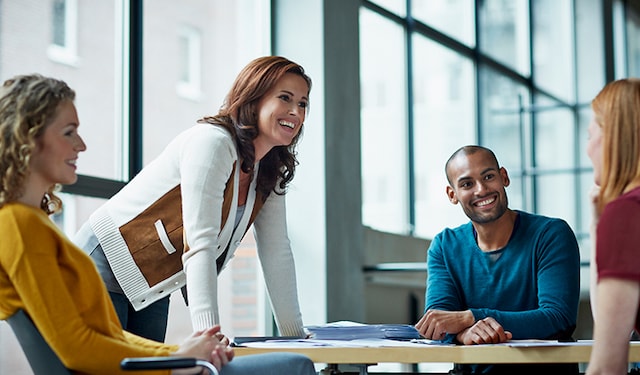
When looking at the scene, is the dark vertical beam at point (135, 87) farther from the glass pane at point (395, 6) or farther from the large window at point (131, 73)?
the glass pane at point (395, 6)

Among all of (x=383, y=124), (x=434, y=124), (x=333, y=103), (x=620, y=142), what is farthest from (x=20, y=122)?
(x=434, y=124)

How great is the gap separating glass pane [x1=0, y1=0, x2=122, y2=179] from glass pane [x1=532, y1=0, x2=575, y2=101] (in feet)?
19.4

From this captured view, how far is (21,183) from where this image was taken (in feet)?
5.57

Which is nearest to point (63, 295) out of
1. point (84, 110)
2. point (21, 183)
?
point (21, 183)

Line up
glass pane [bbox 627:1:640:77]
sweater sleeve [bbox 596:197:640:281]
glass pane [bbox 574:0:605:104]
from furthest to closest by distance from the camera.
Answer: glass pane [bbox 627:1:640:77]
glass pane [bbox 574:0:605:104]
sweater sleeve [bbox 596:197:640:281]

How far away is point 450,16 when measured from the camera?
7.60 meters

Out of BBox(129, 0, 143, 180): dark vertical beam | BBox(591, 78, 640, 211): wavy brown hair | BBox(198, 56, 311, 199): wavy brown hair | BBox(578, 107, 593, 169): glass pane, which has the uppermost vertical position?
BBox(578, 107, 593, 169): glass pane

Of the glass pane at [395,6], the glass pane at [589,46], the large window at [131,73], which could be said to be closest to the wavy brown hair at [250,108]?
the large window at [131,73]

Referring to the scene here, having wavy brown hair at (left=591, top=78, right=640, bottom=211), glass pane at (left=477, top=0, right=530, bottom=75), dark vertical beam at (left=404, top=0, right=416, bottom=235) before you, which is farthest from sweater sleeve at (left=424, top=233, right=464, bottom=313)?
glass pane at (left=477, top=0, right=530, bottom=75)

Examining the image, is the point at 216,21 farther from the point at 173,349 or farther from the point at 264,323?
the point at 173,349

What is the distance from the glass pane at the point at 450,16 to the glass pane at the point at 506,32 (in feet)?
0.57

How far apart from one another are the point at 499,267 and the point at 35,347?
1.46 metres

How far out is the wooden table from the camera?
1970 millimetres

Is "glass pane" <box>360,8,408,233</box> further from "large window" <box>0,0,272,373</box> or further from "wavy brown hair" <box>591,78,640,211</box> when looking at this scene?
"wavy brown hair" <box>591,78,640,211</box>
